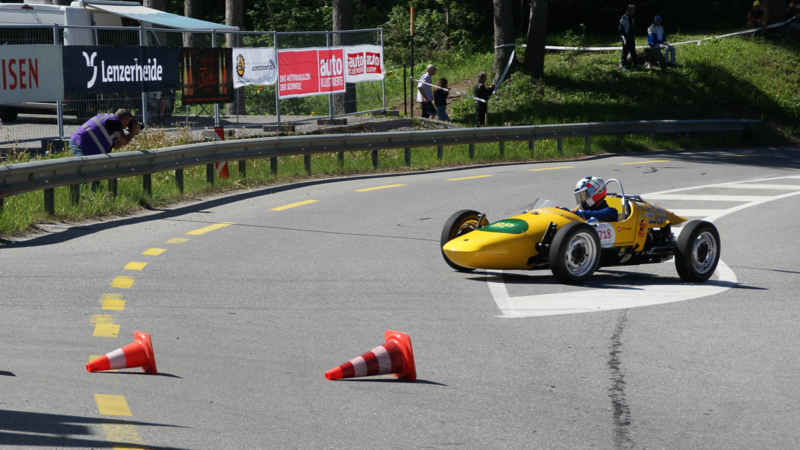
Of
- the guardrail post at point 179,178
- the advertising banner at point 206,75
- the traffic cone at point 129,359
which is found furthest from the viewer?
the advertising banner at point 206,75

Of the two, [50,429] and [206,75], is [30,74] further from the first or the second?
[50,429]

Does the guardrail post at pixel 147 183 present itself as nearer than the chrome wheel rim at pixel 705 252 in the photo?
No

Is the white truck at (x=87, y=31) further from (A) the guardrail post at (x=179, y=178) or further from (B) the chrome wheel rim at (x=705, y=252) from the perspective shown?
(B) the chrome wheel rim at (x=705, y=252)

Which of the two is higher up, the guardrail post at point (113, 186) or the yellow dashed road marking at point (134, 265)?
the guardrail post at point (113, 186)

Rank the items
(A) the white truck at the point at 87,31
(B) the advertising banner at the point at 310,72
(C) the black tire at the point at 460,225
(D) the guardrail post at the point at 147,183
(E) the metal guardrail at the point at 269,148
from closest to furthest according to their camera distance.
→ (C) the black tire at the point at 460,225
(E) the metal guardrail at the point at 269,148
(D) the guardrail post at the point at 147,183
(A) the white truck at the point at 87,31
(B) the advertising banner at the point at 310,72

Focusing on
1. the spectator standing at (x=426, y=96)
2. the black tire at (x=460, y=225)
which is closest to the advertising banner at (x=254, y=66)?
the spectator standing at (x=426, y=96)

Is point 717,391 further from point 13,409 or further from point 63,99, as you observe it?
point 63,99

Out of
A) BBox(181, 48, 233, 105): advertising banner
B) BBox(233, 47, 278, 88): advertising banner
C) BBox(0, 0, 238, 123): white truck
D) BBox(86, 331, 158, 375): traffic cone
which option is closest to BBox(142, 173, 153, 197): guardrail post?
BBox(0, 0, 238, 123): white truck

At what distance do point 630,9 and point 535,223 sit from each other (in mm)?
21388

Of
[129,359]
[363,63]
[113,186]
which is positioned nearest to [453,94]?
[363,63]

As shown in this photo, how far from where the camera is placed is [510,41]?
28.1m

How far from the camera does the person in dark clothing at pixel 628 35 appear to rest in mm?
28531

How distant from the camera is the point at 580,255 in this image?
8766mm

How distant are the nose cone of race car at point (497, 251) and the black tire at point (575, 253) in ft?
0.93
